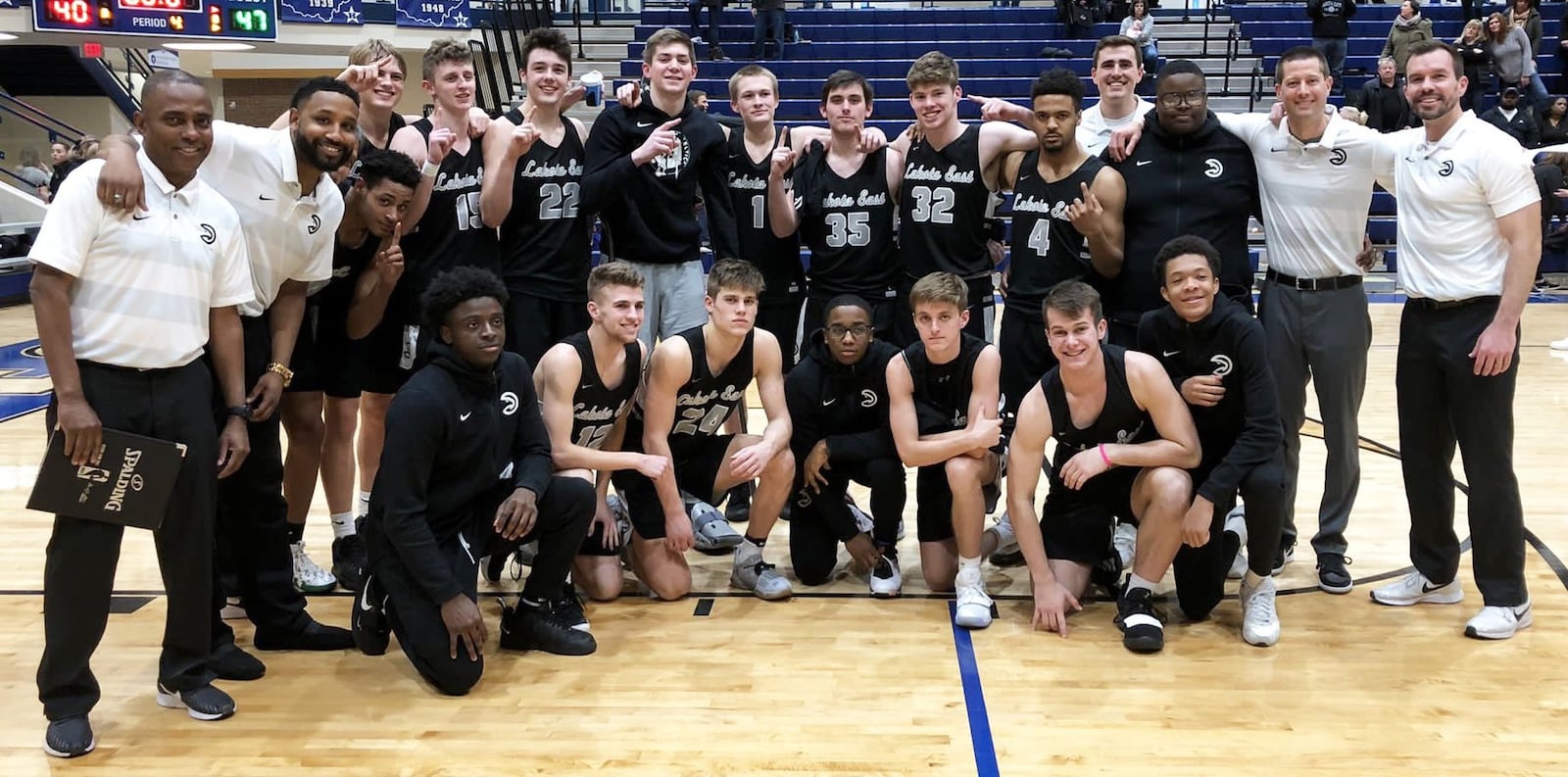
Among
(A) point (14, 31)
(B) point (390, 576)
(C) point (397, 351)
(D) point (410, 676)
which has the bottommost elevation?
(D) point (410, 676)

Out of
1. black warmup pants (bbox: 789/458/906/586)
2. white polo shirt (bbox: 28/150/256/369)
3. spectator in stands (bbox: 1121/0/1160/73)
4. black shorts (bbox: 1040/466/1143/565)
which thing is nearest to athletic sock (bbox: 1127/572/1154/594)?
black shorts (bbox: 1040/466/1143/565)

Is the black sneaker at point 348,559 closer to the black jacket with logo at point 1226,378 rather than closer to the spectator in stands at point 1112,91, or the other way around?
the black jacket with logo at point 1226,378

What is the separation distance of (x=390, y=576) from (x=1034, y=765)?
1.97 meters

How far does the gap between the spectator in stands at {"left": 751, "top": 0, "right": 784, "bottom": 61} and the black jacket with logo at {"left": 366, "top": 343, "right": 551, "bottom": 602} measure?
551 inches

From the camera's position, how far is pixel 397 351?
4852 millimetres

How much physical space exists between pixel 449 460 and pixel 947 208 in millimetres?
2307

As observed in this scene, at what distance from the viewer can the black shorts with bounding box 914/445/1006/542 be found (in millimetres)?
4664

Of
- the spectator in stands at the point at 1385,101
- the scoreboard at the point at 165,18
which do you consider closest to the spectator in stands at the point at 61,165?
the scoreboard at the point at 165,18

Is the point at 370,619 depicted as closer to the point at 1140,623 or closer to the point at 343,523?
the point at 343,523

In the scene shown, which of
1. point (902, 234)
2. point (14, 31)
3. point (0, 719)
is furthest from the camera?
point (14, 31)

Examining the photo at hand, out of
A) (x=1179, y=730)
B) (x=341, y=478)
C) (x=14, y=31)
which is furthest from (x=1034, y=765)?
(x=14, y=31)

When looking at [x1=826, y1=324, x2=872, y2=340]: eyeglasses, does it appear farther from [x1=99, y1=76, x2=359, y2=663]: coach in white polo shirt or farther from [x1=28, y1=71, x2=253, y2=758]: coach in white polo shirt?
[x1=28, y1=71, x2=253, y2=758]: coach in white polo shirt

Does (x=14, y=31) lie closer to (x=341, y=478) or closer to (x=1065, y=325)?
(x=341, y=478)

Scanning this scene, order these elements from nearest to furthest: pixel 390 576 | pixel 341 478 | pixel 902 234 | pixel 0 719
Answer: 1. pixel 0 719
2. pixel 390 576
3. pixel 341 478
4. pixel 902 234
